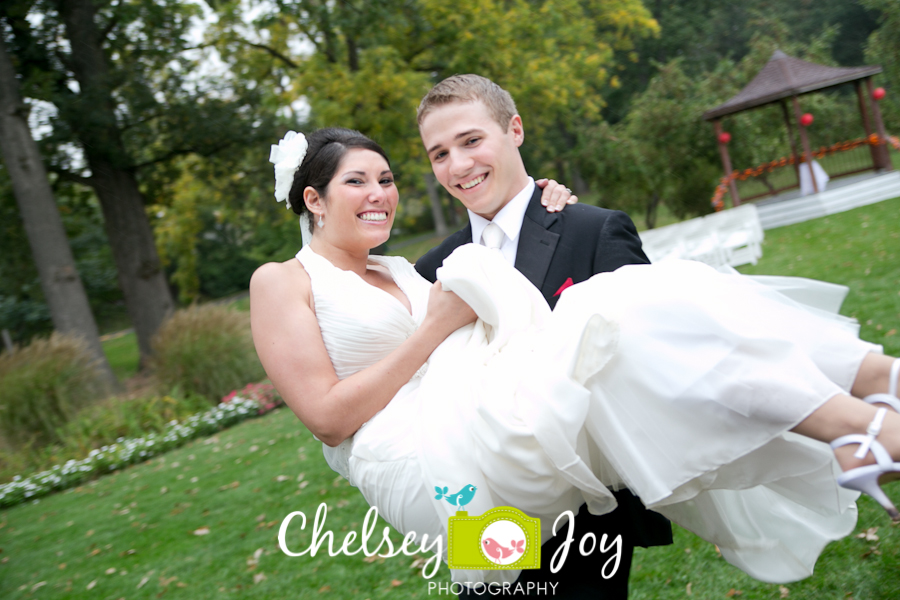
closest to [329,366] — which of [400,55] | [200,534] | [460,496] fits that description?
[460,496]

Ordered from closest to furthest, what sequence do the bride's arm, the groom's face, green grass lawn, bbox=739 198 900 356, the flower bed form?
the bride's arm → the groom's face → green grass lawn, bbox=739 198 900 356 → the flower bed

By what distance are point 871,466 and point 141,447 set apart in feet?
33.6

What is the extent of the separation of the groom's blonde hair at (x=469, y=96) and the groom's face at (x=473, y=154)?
2 centimetres

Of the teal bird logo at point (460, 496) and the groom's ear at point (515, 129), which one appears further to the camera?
the groom's ear at point (515, 129)

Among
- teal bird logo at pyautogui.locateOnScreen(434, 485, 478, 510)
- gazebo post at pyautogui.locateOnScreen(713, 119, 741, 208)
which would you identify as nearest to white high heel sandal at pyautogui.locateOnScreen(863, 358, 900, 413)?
teal bird logo at pyautogui.locateOnScreen(434, 485, 478, 510)

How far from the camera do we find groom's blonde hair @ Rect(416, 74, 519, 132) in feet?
8.20

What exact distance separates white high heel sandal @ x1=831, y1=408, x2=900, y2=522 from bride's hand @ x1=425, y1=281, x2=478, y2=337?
1.14 metres

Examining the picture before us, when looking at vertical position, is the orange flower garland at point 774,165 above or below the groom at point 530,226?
below

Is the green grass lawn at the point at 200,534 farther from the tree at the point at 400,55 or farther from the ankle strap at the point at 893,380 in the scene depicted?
the tree at the point at 400,55

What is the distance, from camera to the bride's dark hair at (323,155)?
9.11 ft

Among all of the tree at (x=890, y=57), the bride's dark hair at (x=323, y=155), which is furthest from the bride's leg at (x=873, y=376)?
the tree at (x=890, y=57)

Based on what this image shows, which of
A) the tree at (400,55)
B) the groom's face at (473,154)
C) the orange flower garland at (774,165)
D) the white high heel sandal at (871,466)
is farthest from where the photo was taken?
the orange flower garland at (774,165)

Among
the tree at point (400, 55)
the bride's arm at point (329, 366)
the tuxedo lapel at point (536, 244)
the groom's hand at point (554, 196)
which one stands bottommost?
the bride's arm at point (329, 366)

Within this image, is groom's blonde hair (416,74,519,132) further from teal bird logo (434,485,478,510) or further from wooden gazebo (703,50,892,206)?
wooden gazebo (703,50,892,206)
